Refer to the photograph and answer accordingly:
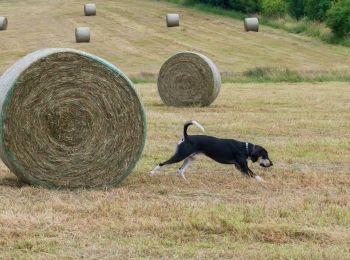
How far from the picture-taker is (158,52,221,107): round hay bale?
22.4 meters

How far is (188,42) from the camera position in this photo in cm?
4712

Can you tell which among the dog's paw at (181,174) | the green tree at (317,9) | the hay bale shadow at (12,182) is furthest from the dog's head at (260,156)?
the green tree at (317,9)

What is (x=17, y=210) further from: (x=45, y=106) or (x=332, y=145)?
(x=332, y=145)

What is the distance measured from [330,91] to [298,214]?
18.5 meters

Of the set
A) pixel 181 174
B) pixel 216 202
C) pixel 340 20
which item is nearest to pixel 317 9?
A: pixel 340 20

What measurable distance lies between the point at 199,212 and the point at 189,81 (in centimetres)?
1402

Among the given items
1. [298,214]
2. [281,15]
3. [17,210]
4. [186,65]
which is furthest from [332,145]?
[281,15]

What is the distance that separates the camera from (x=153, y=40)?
47406mm

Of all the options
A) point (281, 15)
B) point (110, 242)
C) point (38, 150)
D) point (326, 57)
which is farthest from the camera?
point (281, 15)

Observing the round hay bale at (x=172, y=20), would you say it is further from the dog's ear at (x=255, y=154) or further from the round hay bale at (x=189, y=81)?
the dog's ear at (x=255, y=154)

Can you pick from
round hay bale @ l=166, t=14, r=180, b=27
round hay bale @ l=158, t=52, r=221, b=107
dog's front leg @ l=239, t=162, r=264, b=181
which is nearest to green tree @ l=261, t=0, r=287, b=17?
round hay bale @ l=166, t=14, r=180, b=27

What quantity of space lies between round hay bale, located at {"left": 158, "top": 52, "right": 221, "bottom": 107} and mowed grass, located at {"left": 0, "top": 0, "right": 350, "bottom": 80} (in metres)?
10.9

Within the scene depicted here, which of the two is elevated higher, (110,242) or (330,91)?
(110,242)

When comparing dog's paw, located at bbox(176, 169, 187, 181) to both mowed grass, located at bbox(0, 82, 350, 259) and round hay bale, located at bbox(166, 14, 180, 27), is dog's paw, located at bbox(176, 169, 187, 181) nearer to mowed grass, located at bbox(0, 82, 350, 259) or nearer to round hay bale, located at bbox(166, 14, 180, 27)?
mowed grass, located at bbox(0, 82, 350, 259)
